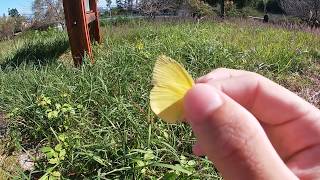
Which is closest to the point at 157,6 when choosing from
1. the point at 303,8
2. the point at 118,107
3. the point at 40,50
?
the point at 303,8

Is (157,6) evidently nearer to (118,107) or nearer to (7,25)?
(7,25)

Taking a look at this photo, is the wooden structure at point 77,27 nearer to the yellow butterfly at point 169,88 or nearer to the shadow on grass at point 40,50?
the shadow on grass at point 40,50

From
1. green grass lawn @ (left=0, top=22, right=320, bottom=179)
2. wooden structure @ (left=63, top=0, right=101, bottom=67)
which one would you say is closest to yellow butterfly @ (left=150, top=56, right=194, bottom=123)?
green grass lawn @ (left=0, top=22, right=320, bottom=179)

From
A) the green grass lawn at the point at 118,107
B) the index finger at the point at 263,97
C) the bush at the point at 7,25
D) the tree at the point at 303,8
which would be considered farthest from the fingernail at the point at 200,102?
the tree at the point at 303,8

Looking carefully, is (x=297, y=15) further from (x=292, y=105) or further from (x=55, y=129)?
(x=292, y=105)

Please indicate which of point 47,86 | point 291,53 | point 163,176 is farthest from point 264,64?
point 163,176

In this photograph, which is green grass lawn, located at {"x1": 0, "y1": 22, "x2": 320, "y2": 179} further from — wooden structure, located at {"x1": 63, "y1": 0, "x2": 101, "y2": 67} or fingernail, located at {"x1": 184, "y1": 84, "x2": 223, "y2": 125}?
fingernail, located at {"x1": 184, "y1": 84, "x2": 223, "y2": 125}
